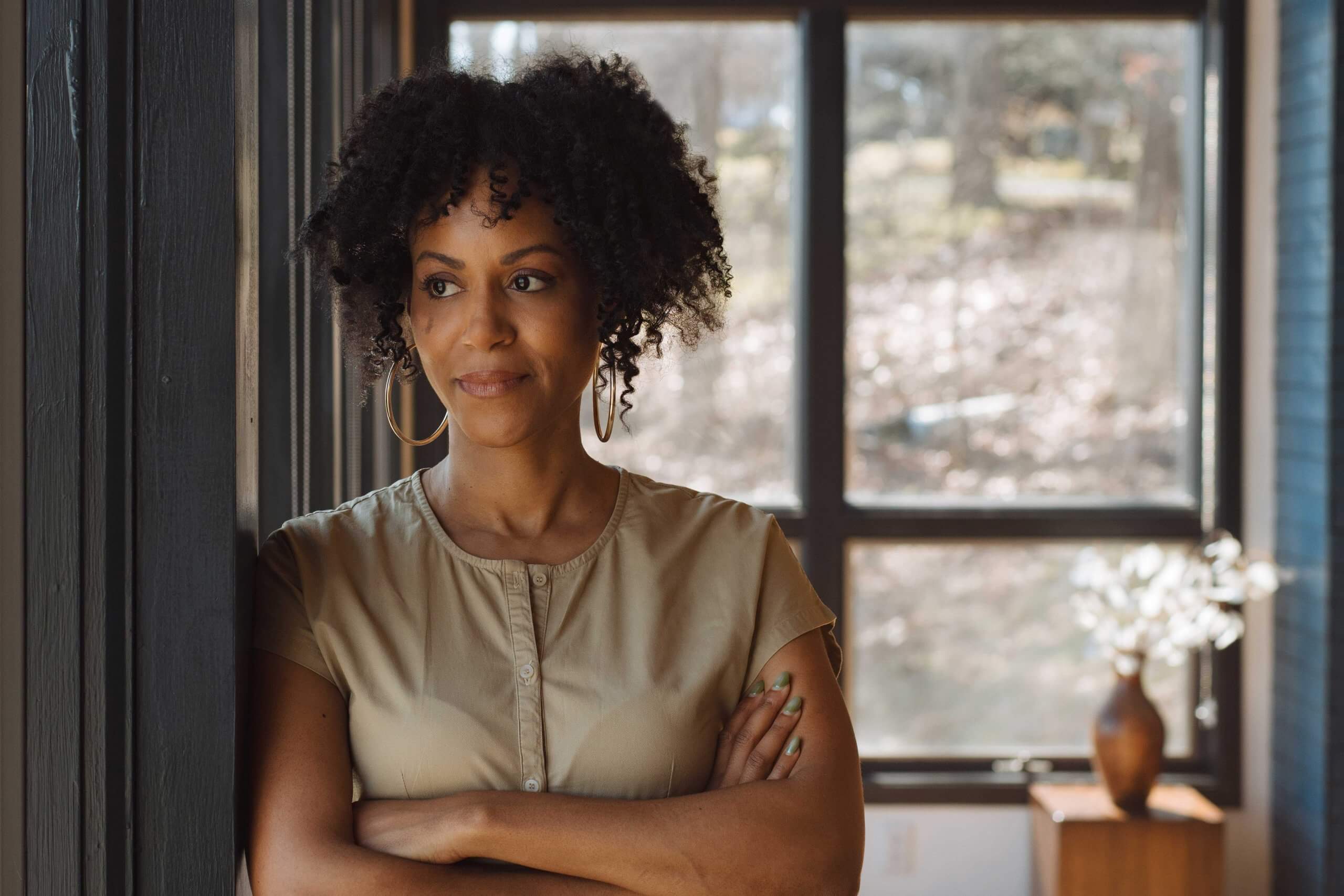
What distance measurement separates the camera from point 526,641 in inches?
54.5

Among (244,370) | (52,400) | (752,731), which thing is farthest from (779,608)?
(52,400)

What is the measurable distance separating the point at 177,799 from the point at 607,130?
2.56 feet

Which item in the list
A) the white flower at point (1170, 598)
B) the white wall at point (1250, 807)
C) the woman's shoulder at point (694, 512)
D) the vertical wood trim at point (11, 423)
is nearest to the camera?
the vertical wood trim at point (11, 423)

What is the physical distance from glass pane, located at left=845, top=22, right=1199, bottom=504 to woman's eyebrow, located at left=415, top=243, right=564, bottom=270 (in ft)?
7.72

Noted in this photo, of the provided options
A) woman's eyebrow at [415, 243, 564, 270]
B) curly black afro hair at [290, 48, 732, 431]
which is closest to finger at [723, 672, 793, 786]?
curly black afro hair at [290, 48, 732, 431]

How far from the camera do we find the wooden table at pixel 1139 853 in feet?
10.7

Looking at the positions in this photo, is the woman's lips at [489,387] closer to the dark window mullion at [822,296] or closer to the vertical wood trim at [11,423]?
the vertical wood trim at [11,423]

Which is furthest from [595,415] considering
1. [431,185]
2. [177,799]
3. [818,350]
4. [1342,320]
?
[1342,320]

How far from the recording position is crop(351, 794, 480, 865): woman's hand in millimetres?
1291

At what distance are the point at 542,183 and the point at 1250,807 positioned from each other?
10.0 feet

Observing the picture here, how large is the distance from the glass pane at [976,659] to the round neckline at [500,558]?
7.43 ft

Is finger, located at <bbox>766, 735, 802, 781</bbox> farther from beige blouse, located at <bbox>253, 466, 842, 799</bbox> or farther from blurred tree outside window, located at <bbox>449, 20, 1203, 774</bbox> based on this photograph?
blurred tree outside window, located at <bbox>449, 20, 1203, 774</bbox>

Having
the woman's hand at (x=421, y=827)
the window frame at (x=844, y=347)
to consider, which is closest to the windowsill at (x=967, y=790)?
the window frame at (x=844, y=347)

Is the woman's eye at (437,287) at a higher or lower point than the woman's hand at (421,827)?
higher
